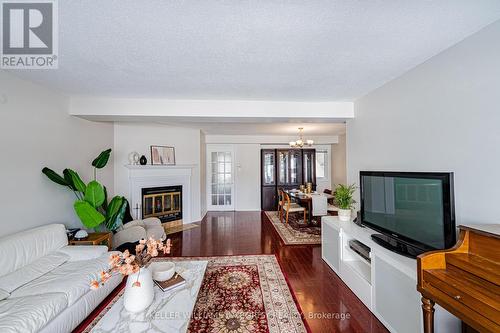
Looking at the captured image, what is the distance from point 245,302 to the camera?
207 centimetres

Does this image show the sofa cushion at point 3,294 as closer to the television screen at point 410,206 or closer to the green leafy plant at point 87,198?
the green leafy plant at point 87,198

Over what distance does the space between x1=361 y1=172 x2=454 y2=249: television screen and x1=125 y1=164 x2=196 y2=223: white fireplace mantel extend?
390 centimetres

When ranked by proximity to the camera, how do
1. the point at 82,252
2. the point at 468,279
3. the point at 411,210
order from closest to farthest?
1. the point at 468,279
2. the point at 411,210
3. the point at 82,252

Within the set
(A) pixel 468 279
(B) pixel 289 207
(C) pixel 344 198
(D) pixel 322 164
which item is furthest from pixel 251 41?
(D) pixel 322 164

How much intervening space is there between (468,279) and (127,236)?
12.6 ft

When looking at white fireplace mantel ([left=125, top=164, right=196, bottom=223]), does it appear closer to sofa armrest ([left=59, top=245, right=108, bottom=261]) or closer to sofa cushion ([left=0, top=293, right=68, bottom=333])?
sofa armrest ([left=59, top=245, right=108, bottom=261])

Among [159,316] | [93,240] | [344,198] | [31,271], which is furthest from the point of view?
[344,198]

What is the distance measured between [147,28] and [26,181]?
94.4 inches

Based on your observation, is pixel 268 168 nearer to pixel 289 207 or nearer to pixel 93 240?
pixel 289 207

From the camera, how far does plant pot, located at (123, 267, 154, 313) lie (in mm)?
1436

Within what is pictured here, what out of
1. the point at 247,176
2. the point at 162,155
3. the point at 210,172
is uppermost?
the point at 162,155

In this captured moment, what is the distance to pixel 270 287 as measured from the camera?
7.59ft

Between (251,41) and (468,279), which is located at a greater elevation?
(251,41)

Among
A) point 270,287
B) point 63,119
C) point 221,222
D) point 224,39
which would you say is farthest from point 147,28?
point 221,222
